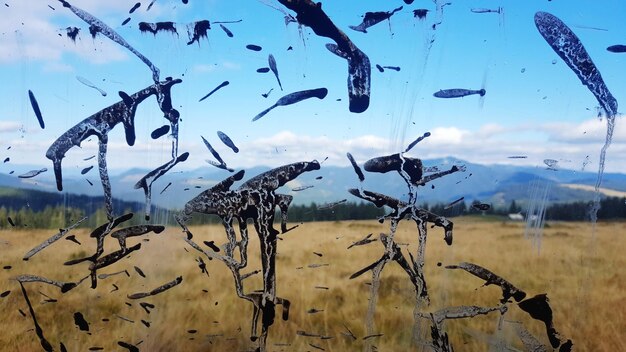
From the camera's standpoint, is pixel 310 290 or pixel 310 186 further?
pixel 310 290

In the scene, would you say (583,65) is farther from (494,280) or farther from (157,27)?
(157,27)

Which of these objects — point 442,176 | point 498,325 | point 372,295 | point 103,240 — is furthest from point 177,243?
point 498,325

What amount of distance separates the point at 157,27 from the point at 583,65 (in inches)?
64.1

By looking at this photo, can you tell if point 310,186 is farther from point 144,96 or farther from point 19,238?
point 19,238

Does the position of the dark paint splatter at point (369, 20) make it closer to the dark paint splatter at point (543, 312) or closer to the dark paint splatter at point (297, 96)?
the dark paint splatter at point (297, 96)

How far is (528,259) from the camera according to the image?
7.13 feet

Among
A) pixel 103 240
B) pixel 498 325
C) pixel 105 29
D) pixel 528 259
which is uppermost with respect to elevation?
pixel 105 29

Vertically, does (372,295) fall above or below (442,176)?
below

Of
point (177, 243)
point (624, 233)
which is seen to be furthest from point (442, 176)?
point (177, 243)

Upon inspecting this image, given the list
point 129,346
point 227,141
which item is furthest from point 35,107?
point 129,346

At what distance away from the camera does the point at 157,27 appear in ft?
6.81

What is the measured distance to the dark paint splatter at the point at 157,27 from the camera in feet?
6.77

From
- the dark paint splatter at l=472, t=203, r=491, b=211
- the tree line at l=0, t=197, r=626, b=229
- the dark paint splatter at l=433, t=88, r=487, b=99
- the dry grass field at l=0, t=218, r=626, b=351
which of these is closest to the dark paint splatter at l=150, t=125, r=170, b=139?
the tree line at l=0, t=197, r=626, b=229

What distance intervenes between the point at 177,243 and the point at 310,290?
22.1 inches
